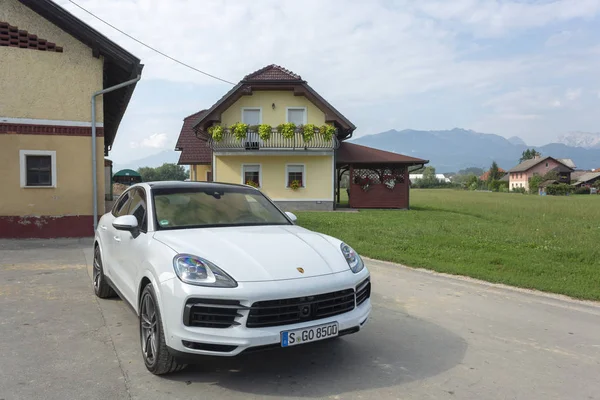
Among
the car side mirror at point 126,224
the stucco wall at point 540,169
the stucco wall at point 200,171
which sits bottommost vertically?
the car side mirror at point 126,224

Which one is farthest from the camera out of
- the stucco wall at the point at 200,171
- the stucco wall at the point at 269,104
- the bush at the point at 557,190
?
the bush at the point at 557,190

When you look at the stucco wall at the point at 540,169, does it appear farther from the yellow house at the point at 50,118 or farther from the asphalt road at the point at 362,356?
the asphalt road at the point at 362,356

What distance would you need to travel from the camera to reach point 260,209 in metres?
5.02

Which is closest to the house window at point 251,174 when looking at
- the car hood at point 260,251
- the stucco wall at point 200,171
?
the stucco wall at point 200,171

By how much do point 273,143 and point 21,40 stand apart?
14114 mm

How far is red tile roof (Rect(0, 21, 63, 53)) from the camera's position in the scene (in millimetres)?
11500

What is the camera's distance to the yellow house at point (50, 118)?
11.6 m

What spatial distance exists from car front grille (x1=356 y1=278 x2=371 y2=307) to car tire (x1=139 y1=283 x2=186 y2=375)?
58.4 inches

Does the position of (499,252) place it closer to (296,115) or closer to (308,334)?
(308,334)

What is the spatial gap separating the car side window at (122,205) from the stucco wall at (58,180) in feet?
23.2

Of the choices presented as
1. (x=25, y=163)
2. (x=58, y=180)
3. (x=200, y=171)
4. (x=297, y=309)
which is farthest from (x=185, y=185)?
(x=200, y=171)

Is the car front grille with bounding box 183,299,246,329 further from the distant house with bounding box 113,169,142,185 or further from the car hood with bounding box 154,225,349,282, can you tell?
the distant house with bounding box 113,169,142,185

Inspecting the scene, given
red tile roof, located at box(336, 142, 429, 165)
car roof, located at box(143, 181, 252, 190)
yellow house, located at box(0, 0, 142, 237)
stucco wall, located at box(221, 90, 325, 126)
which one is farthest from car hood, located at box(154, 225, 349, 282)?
Result: stucco wall, located at box(221, 90, 325, 126)

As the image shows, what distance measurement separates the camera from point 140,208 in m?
4.79
